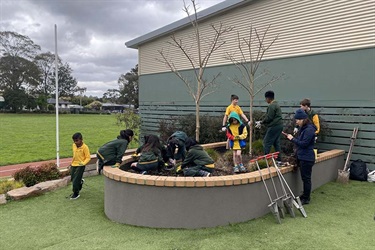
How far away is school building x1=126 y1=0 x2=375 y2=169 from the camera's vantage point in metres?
7.45

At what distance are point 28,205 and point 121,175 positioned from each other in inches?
89.2

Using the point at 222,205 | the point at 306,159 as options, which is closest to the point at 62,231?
the point at 222,205

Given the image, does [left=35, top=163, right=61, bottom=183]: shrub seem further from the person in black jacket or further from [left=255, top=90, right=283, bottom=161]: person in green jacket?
the person in black jacket

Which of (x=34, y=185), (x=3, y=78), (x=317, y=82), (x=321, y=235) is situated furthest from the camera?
(x=3, y=78)

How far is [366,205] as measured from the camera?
203 inches

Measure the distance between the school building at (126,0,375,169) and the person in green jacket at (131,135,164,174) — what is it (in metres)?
4.96

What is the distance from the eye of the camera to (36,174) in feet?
22.1

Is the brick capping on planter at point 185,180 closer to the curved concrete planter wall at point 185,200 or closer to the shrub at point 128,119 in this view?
the curved concrete planter wall at point 185,200

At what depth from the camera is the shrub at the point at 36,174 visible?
659 centimetres

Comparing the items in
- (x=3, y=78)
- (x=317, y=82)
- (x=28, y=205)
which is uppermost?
(x=3, y=78)

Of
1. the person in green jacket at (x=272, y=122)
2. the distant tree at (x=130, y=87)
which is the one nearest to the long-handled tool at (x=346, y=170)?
the person in green jacket at (x=272, y=122)

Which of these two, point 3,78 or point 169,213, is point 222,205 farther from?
point 3,78

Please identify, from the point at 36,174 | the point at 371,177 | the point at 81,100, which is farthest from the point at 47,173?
the point at 81,100

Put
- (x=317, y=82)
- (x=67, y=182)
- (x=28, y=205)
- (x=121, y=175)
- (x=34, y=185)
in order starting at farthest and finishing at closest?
(x=317, y=82)
(x=67, y=182)
(x=34, y=185)
(x=28, y=205)
(x=121, y=175)
